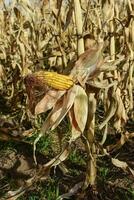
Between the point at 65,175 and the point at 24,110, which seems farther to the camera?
the point at 24,110

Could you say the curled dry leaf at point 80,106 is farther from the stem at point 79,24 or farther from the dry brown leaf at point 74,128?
the stem at point 79,24

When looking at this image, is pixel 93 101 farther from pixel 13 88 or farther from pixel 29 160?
pixel 13 88

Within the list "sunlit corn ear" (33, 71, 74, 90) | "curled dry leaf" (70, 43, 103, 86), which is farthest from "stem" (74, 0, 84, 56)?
"sunlit corn ear" (33, 71, 74, 90)

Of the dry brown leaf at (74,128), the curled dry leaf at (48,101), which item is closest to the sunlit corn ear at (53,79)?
the curled dry leaf at (48,101)

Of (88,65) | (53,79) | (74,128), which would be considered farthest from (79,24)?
(74,128)

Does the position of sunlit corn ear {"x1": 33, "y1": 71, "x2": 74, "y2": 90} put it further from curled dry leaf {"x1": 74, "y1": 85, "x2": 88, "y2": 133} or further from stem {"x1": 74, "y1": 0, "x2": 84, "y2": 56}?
stem {"x1": 74, "y1": 0, "x2": 84, "y2": 56}

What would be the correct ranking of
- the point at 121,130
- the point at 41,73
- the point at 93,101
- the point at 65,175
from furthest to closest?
the point at 121,130 → the point at 65,175 → the point at 93,101 → the point at 41,73

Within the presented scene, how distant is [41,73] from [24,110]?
2.19m

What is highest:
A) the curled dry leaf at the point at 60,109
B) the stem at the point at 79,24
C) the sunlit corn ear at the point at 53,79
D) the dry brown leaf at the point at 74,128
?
the stem at the point at 79,24

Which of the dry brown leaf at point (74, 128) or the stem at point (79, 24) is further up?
the stem at point (79, 24)

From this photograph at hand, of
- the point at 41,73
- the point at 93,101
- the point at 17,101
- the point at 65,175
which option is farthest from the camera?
the point at 17,101

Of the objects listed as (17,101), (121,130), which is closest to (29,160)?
(121,130)

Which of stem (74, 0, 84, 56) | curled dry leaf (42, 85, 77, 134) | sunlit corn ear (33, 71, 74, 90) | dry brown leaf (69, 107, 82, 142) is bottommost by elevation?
dry brown leaf (69, 107, 82, 142)

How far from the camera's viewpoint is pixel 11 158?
3.47 m
